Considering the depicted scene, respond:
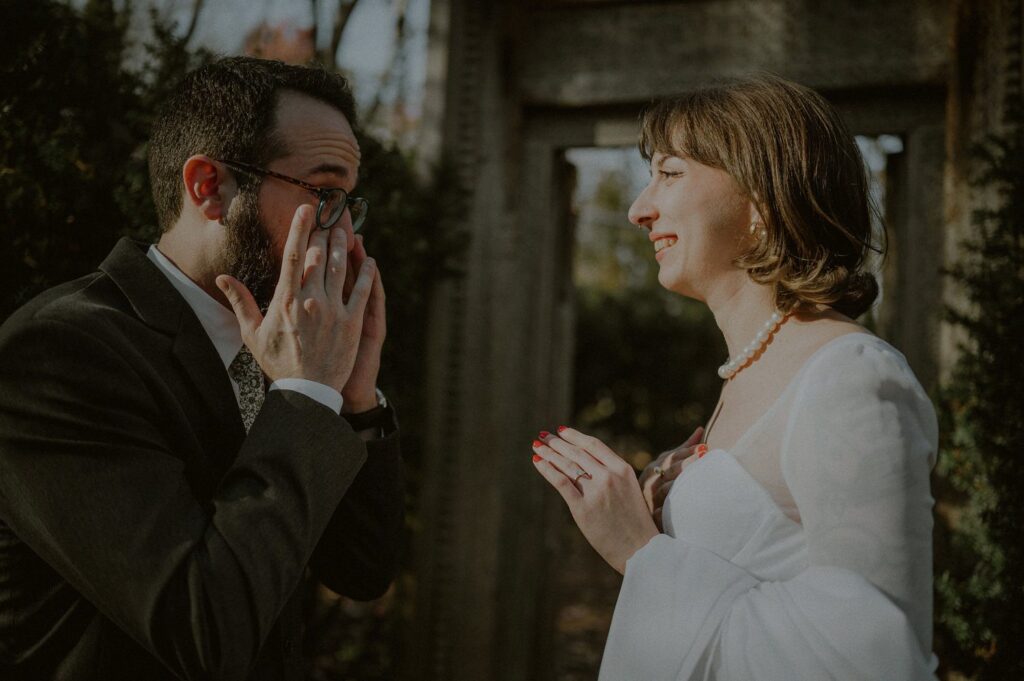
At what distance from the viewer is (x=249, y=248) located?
79.0 inches

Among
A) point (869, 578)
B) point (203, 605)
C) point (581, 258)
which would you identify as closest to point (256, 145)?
point (203, 605)

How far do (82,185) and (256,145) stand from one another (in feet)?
2.77

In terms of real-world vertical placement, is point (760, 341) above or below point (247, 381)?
above

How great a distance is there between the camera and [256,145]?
2031 millimetres

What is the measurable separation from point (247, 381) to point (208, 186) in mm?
508

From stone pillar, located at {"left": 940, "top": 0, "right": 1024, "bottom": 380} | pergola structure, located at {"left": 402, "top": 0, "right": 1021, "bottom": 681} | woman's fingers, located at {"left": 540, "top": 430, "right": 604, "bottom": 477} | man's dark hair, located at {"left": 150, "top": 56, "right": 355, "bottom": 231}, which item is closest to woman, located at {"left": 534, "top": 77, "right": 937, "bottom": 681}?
woman's fingers, located at {"left": 540, "top": 430, "right": 604, "bottom": 477}

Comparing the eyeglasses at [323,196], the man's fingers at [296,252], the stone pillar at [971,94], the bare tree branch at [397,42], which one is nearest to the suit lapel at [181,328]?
the man's fingers at [296,252]

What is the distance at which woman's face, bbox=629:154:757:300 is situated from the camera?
201 cm

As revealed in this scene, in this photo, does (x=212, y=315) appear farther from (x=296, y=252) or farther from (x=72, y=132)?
(x=72, y=132)

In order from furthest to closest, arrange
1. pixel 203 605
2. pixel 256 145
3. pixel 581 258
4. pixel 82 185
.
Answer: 1. pixel 581 258
2. pixel 82 185
3. pixel 256 145
4. pixel 203 605

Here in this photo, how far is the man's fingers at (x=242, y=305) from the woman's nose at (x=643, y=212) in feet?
3.26

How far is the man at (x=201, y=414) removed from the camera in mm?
1450

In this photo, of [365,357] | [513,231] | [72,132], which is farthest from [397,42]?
[365,357]

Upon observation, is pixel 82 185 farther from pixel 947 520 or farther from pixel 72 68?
pixel 947 520
